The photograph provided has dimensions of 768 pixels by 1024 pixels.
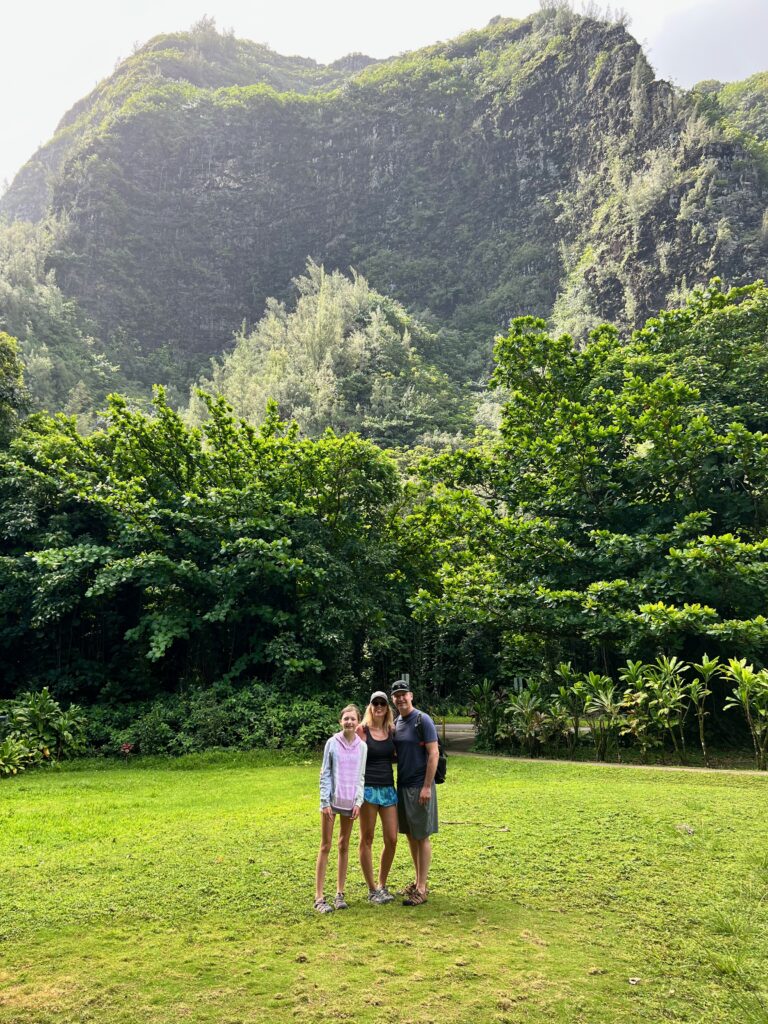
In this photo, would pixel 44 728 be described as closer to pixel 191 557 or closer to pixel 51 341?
pixel 191 557

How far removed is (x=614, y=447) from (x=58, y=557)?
11765 millimetres

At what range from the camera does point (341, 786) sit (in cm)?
451

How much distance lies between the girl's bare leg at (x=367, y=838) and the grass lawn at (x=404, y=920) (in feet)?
0.70

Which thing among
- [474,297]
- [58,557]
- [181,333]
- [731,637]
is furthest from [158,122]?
[731,637]

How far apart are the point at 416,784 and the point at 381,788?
0.25 m

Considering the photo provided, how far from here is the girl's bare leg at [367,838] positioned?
4.61 m

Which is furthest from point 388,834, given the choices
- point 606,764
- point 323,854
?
point 606,764

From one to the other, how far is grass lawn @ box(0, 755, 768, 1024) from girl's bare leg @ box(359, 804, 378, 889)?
0.70ft

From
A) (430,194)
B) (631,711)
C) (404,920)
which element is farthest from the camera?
(430,194)

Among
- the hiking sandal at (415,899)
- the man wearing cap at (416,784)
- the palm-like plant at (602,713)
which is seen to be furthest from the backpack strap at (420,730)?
the palm-like plant at (602,713)

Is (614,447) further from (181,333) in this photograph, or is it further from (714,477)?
(181,333)

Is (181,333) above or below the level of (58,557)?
above

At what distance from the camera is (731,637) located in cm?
1112

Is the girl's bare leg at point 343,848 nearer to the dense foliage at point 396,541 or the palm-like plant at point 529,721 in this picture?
the dense foliage at point 396,541
